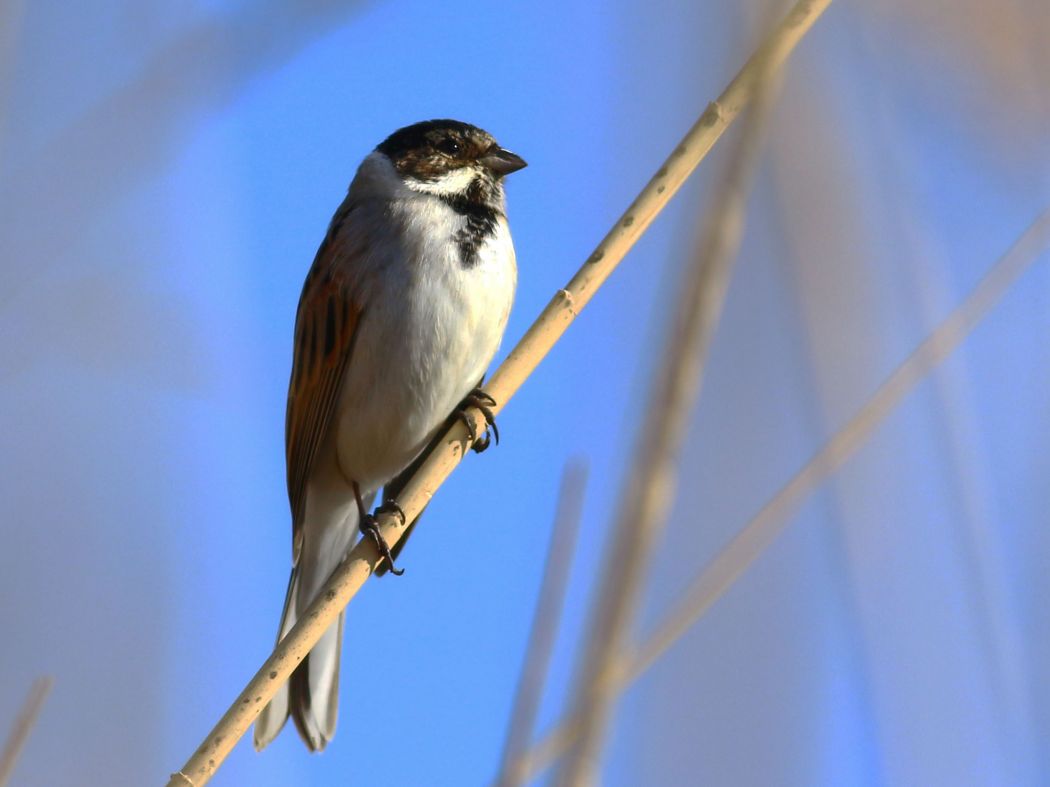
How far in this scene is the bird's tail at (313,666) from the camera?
2.87 meters

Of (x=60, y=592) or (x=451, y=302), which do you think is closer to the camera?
(x=60, y=592)

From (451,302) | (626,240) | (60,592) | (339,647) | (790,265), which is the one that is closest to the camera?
(626,240)

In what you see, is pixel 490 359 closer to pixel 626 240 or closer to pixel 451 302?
pixel 451 302

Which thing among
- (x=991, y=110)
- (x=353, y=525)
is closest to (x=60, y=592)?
(x=353, y=525)

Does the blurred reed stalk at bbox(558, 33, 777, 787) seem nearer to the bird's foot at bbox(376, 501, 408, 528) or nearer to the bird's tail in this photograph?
the bird's foot at bbox(376, 501, 408, 528)

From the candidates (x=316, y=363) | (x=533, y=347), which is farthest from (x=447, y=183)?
(x=533, y=347)

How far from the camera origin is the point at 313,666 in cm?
309

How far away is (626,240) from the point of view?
6.40ft

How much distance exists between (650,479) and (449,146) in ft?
7.70

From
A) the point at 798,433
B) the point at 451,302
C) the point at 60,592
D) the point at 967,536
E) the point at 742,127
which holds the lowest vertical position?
the point at 60,592

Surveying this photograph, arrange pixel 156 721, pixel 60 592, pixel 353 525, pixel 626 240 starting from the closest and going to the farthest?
pixel 626 240 → pixel 156 721 → pixel 60 592 → pixel 353 525

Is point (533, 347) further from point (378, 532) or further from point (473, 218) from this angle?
point (473, 218)

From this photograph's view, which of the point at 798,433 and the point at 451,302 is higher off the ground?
the point at 451,302

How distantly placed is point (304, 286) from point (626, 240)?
1.74 metres
